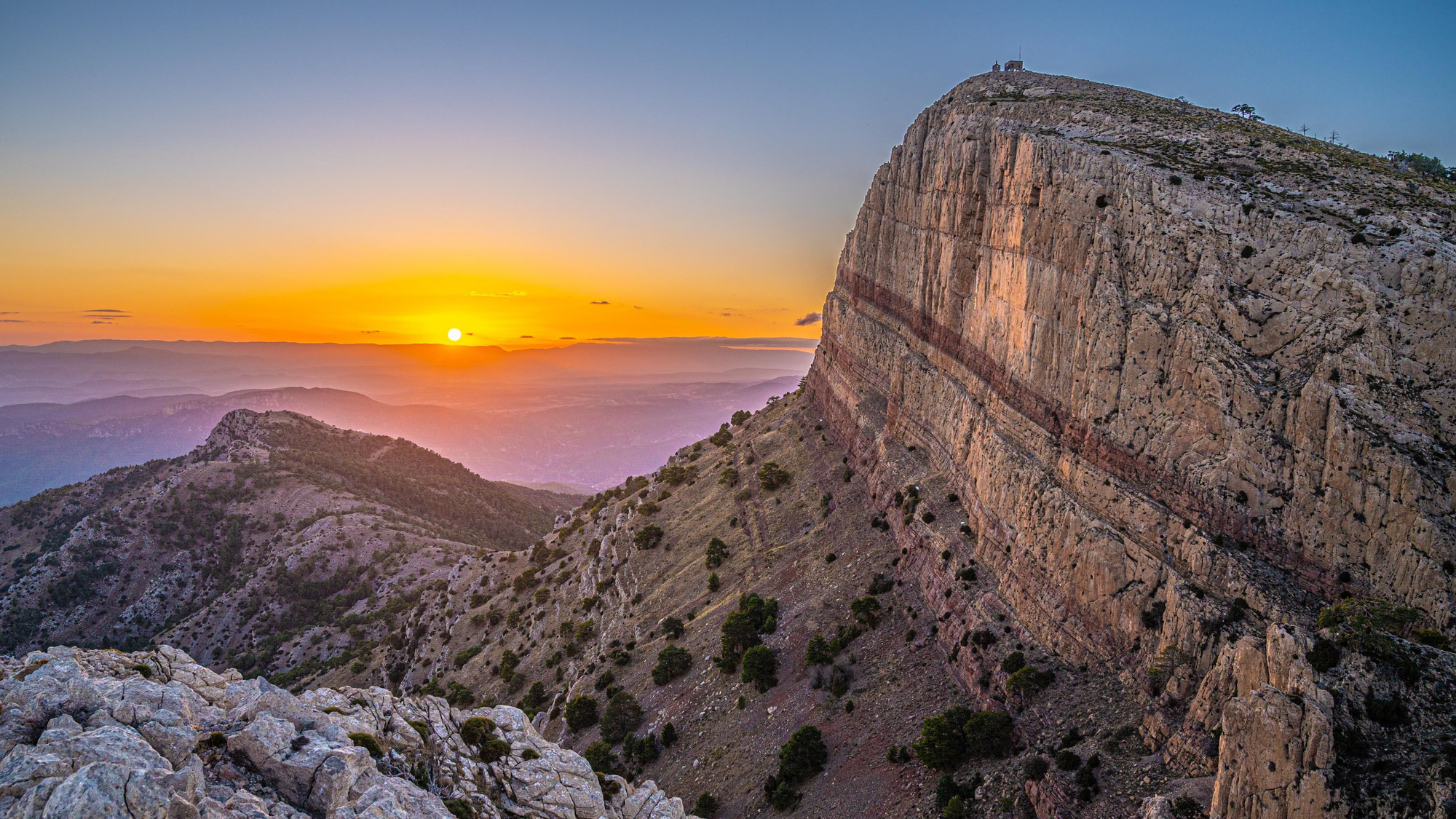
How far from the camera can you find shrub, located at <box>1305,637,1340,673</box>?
18344 millimetres

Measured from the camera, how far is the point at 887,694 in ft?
122

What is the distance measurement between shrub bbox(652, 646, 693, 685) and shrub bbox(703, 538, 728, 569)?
10.9 m

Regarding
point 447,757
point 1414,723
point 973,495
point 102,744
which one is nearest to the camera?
point 102,744

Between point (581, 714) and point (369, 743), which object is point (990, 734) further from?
point (581, 714)

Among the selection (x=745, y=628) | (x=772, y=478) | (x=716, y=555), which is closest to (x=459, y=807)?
(x=745, y=628)

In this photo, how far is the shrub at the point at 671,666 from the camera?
163ft

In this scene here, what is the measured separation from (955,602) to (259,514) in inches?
4317

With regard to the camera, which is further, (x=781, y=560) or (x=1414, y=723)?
(x=781, y=560)

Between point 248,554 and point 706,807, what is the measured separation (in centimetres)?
9462

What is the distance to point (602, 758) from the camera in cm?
4394

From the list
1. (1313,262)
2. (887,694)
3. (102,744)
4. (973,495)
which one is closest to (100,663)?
(102,744)

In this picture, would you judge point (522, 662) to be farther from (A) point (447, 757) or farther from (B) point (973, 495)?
(B) point (973, 495)

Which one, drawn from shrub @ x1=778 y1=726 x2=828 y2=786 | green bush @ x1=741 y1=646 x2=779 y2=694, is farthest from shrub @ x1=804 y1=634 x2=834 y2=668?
shrub @ x1=778 y1=726 x2=828 y2=786

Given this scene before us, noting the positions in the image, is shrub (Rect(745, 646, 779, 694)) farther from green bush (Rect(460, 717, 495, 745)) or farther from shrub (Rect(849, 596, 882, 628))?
green bush (Rect(460, 717, 495, 745))
